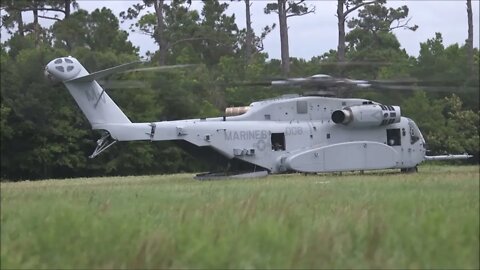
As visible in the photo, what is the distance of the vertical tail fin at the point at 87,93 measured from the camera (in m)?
22.9

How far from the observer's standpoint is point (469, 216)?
959 centimetres

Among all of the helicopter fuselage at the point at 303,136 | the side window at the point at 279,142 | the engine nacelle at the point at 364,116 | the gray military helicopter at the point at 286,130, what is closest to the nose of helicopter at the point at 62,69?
the gray military helicopter at the point at 286,130

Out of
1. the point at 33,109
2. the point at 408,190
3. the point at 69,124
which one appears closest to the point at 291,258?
the point at 408,190

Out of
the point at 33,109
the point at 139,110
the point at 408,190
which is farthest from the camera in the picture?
the point at 139,110

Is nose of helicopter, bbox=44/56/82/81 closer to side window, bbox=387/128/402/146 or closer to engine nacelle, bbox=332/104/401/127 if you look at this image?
engine nacelle, bbox=332/104/401/127

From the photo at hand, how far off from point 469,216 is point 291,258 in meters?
2.65

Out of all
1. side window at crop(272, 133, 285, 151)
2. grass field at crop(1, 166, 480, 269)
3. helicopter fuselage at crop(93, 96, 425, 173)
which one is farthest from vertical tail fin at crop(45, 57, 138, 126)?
grass field at crop(1, 166, 480, 269)

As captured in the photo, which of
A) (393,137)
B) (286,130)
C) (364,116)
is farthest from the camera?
(393,137)

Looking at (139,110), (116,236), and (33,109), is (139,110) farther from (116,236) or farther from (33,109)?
(116,236)

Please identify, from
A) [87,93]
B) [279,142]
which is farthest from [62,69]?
[279,142]

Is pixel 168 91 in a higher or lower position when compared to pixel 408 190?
higher

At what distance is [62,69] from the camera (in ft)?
74.3

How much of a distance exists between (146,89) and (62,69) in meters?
18.3

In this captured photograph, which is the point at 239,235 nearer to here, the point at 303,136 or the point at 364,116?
the point at 303,136
